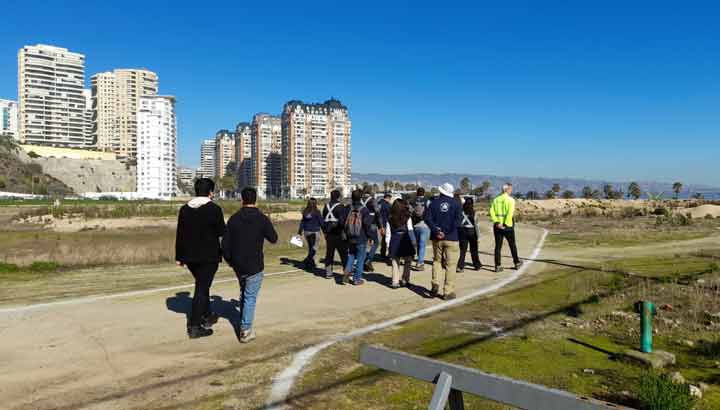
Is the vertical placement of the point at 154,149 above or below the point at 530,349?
above

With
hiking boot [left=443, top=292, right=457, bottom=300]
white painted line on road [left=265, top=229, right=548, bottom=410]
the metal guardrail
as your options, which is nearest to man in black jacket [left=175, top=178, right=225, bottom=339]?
white painted line on road [left=265, top=229, right=548, bottom=410]

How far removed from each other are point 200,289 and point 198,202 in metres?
1.20

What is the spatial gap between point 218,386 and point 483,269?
993 centimetres

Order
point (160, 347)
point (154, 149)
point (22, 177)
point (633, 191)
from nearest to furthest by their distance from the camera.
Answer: point (160, 347)
point (633, 191)
point (22, 177)
point (154, 149)

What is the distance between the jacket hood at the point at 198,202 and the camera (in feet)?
22.2

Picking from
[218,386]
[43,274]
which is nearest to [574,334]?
[218,386]

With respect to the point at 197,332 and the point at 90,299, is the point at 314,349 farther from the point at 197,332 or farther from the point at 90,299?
the point at 90,299

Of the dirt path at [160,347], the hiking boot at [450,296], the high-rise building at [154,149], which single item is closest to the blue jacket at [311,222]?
the dirt path at [160,347]

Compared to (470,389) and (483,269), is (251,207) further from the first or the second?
(483,269)

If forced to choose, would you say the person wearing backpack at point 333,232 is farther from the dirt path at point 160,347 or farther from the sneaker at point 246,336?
the sneaker at point 246,336

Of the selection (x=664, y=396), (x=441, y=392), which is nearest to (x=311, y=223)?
(x=664, y=396)

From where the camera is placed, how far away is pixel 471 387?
2570 mm

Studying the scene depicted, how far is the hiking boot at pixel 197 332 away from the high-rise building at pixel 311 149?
177907mm

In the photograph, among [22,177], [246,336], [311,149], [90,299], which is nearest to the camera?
[246,336]
